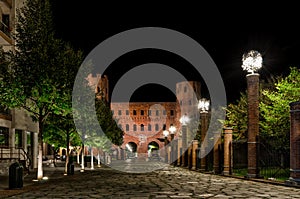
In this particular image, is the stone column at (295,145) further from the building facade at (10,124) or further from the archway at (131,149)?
the archway at (131,149)

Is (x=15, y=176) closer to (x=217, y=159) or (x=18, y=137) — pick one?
(x=217, y=159)

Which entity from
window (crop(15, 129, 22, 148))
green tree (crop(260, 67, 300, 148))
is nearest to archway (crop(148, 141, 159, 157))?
window (crop(15, 129, 22, 148))

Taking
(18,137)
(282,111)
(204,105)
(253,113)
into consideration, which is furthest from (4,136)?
(282,111)

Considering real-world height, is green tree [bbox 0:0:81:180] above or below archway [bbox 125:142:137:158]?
above

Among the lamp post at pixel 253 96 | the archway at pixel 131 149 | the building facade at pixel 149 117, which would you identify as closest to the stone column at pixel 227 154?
the lamp post at pixel 253 96

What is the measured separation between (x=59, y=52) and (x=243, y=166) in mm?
16870

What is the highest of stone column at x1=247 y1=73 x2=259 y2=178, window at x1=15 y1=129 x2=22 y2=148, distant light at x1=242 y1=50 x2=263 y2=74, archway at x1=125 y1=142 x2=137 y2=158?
distant light at x1=242 y1=50 x2=263 y2=74

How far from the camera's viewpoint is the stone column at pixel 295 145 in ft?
49.8

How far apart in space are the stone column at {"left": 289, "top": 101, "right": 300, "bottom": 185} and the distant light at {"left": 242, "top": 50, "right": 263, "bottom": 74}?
14.1 ft

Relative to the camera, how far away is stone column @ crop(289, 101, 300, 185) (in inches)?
597

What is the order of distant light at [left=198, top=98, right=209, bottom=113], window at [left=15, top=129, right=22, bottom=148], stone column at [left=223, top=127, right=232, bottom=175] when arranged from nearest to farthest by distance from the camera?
stone column at [left=223, top=127, right=232, bottom=175] < distant light at [left=198, top=98, right=209, bottom=113] < window at [left=15, top=129, right=22, bottom=148]

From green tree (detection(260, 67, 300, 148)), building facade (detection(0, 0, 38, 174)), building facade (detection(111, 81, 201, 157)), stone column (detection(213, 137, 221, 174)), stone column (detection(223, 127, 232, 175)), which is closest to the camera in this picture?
stone column (detection(223, 127, 232, 175))

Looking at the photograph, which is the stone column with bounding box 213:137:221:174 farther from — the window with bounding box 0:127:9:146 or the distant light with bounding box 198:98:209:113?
the window with bounding box 0:127:9:146

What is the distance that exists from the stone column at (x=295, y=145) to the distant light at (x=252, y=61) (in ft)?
14.1
